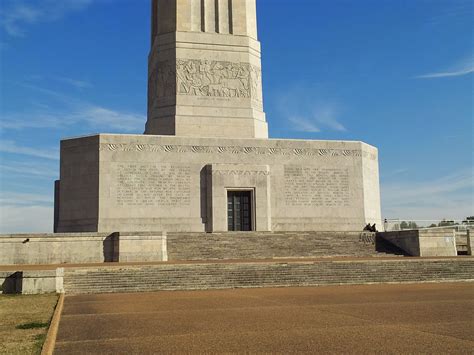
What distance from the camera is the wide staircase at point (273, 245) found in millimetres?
24688

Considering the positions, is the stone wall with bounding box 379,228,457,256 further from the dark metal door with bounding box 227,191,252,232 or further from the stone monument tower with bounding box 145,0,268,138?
the stone monument tower with bounding box 145,0,268,138

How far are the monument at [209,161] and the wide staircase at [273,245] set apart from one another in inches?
87.3

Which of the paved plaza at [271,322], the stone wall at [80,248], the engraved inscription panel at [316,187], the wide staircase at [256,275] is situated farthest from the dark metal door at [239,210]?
the paved plaza at [271,322]

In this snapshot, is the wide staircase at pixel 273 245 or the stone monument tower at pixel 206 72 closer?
the wide staircase at pixel 273 245

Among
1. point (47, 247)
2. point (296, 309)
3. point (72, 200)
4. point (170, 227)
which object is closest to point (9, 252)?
point (47, 247)

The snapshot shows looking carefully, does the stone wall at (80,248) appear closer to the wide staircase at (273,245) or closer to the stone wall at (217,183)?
the wide staircase at (273,245)

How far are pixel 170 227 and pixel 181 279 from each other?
10.6 m

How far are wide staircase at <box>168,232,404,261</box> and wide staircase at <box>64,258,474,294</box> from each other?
5.56 metres

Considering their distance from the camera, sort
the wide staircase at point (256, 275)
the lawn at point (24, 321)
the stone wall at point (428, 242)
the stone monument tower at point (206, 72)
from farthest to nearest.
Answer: the stone monument tower at point (206, 72)
the stone wall at point (428, 242)
the wide staircase at point (256, 275)
the lawn at point (24, 321)

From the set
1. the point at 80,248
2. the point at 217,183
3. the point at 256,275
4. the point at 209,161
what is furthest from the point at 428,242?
the point at 80,248

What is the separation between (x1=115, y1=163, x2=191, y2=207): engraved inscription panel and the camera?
28.0m

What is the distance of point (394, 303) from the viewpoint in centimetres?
1281

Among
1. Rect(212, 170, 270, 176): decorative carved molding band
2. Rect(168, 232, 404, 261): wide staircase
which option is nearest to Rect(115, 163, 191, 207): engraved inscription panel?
Rect(212, 170, 270, 176): decorative carved molding band

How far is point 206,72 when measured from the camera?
31891 mm
